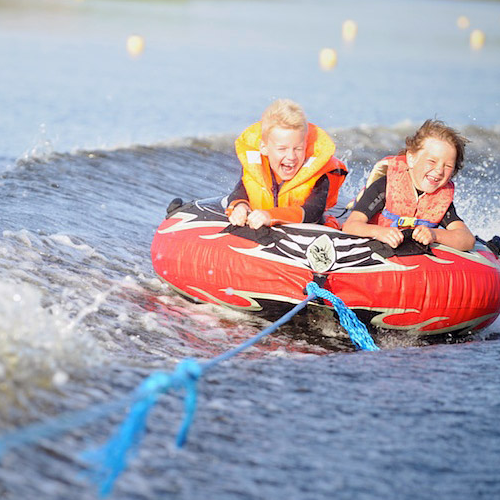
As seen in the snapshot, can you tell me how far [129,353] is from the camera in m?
4.43

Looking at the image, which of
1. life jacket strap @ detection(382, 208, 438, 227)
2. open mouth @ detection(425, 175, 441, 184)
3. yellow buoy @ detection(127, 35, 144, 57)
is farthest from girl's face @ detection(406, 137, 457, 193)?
yellow buoy @ detection(127, 35, 144, 57)

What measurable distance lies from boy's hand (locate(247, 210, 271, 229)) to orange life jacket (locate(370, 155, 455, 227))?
796 mm

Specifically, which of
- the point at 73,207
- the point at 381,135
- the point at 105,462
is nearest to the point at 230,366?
the point at 105,462

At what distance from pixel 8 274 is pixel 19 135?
615 centimetres

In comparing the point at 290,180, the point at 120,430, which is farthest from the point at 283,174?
the point at 120,430


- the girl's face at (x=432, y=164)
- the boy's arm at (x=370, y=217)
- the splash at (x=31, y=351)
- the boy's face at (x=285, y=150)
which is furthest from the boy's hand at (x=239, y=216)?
the splash at (x=31, y=351)

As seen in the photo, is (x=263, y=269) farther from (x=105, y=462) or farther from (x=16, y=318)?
(x=105, y=462)

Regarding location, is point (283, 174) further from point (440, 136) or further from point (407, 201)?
point (440, 136)

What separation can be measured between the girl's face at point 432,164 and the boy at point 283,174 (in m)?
0.53

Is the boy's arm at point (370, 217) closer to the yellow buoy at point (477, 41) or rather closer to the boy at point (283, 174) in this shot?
the boy at point (283, 174)

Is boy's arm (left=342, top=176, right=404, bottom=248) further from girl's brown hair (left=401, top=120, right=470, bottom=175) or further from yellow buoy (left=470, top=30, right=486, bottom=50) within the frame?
yellow buoy (left=470, top=30, right=486, bottom=50)

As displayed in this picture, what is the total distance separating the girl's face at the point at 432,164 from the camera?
507cm

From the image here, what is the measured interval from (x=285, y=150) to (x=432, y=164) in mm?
892

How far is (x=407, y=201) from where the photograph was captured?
5273 millimetres
